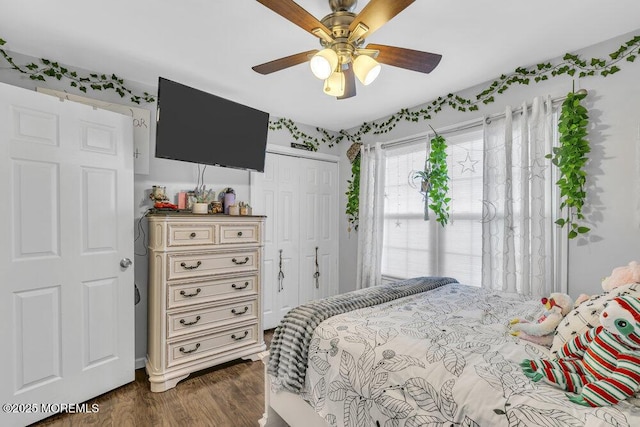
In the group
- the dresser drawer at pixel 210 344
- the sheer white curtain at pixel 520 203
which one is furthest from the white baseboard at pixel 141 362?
the sheer white curtain at pixel 520 203

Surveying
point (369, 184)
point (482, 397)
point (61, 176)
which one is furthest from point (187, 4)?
point (369, 184)

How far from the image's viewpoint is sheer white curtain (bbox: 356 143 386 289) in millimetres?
3500

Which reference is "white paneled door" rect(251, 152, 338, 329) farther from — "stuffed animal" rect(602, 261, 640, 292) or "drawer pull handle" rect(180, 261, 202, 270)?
"stuffed animal" rect(602, 261, 640, 292)

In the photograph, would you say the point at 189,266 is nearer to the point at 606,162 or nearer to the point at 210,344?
the point at 210,344

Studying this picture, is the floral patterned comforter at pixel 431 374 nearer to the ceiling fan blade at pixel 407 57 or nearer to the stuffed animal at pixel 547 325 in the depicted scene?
the stuffed animal at pixel 547 325

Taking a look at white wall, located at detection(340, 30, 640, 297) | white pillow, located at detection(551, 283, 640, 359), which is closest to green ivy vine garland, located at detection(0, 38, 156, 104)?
white pillow, located at detection(551, 283, 640, 359)

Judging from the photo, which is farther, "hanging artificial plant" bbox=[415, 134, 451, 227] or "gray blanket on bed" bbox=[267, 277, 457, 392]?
"hanging artificial plant" bbox=[415, 134, 451, 227]

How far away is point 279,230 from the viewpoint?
3.57 metres

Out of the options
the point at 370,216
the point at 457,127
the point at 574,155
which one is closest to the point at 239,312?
the point at 370,216

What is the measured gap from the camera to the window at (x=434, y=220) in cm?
278

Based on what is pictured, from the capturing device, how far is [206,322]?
2.47 metres

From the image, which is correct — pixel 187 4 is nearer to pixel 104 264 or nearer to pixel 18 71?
pixel 18 71

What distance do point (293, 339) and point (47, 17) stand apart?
2.34 meters

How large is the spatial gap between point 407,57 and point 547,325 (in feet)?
4.69
